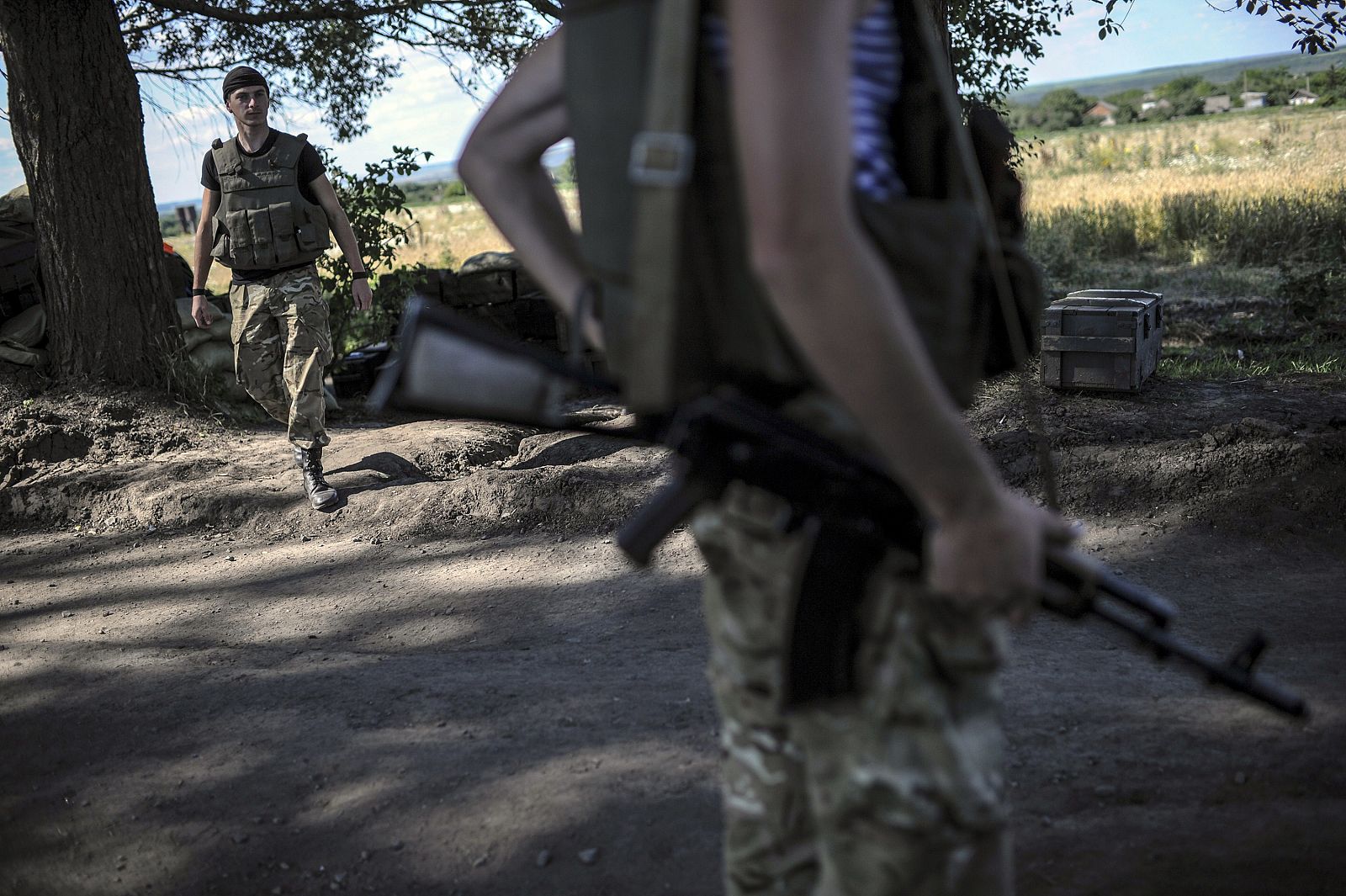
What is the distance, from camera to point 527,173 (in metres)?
1.63

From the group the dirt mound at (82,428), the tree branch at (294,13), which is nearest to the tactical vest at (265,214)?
the dirt mound at (82,428)

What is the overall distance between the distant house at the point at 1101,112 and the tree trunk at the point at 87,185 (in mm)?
81992

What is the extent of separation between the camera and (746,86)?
106 cm

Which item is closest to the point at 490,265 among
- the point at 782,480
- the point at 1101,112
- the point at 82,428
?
the point at 82,428

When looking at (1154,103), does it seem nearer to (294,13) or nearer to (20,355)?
(294,13)

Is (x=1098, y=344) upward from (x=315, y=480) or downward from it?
upward

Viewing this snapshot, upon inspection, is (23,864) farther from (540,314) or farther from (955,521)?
(540,314)

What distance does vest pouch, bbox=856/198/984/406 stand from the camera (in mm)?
1218

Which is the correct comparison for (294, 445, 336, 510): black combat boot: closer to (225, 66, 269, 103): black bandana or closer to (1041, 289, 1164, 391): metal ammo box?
(225, 66, 269, 103): black bandana

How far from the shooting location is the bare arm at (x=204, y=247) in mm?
6457

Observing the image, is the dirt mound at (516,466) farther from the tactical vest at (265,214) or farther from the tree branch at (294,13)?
the tree branch at (294,13)

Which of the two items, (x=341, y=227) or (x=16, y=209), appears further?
(x=16, y=209)

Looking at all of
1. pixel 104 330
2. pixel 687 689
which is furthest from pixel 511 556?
pixel 104 330

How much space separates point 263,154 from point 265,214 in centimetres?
38
